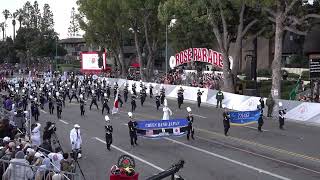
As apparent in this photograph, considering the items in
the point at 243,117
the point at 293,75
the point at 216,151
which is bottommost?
the point at 216,151

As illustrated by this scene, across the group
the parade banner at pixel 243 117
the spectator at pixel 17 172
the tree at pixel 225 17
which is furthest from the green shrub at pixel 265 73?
the spectator at pixel 17 172

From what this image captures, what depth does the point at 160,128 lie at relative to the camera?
22.0 m

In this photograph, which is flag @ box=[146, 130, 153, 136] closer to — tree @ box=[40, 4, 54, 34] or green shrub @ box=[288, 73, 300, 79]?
green shrub @ box=[288, 73, 300, 79]

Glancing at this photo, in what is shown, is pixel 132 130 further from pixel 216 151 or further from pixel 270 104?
pixel 270 104

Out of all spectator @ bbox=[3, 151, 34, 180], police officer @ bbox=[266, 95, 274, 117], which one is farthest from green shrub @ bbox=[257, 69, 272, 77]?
spectator @ bbox=[3, 151, 34, 180]

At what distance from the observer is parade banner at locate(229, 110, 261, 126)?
83.9 ft

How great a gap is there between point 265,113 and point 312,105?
3662 mm

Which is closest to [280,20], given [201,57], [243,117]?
[243,117]

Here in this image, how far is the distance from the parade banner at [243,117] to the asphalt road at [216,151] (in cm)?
39

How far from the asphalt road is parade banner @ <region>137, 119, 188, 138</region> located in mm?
438

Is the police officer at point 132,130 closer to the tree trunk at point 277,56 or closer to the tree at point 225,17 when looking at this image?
the tree trunk at point 277,56

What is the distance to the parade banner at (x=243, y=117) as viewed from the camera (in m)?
25.6

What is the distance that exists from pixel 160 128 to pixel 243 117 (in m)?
5.64

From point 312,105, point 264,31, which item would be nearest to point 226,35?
point 264,31
